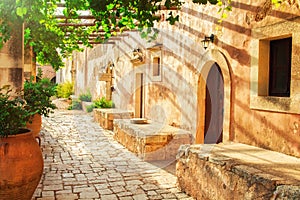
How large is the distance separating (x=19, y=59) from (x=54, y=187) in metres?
2.44

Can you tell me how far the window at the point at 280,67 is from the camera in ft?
13.7

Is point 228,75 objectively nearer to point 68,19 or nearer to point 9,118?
point 9,118

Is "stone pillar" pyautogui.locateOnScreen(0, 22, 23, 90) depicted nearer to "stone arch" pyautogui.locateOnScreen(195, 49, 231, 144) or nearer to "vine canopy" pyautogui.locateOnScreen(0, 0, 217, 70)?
"vine canopy" pyautogui.locateOnScreen(0, 0, 217, 70)

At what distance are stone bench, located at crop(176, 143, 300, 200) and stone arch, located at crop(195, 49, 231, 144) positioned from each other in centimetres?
56

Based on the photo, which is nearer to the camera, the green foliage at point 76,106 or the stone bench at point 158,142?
the stone bench at point 158,142

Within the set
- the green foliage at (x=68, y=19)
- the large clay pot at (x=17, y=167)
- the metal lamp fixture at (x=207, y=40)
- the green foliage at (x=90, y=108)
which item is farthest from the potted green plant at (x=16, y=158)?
the green foliage at (x=90, y=108)

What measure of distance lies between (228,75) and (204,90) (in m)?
1.33

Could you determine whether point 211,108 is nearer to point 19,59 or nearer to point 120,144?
point 120,144

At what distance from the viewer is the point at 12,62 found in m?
5.27

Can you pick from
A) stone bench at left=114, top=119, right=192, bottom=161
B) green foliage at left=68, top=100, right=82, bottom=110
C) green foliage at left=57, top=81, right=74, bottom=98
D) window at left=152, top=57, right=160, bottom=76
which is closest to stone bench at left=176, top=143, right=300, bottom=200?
stone bench at left=114, top=119, right=192, bottom=161

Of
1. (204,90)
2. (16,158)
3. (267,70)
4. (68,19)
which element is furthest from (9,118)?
(68,19)

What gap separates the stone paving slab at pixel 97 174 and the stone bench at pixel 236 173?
0.41 metres

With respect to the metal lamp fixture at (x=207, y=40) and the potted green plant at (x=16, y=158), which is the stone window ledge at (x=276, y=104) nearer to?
the metal lamp fixture at (x=207, y=40)

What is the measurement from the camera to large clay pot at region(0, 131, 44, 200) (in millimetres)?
3348
